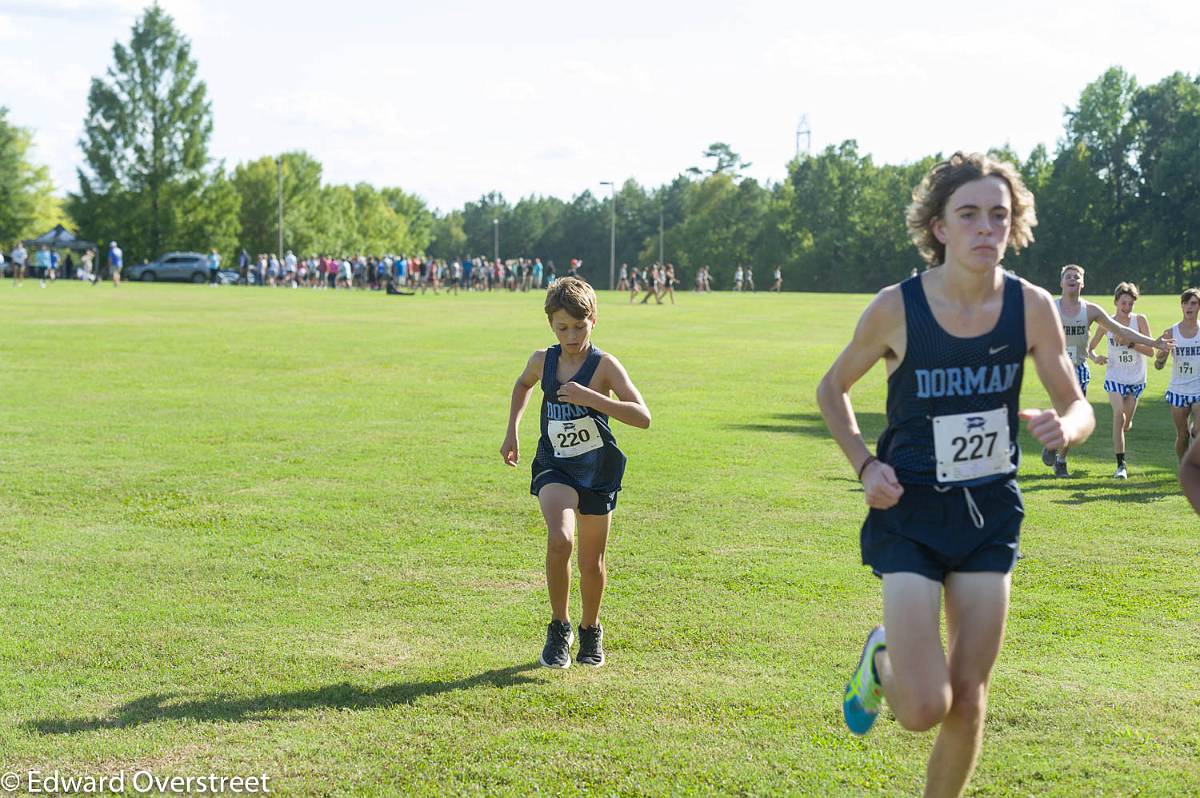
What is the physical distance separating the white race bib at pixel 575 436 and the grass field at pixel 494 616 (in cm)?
108

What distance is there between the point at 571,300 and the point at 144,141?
312 ft

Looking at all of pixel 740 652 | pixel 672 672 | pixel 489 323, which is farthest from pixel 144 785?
pixel 489 323

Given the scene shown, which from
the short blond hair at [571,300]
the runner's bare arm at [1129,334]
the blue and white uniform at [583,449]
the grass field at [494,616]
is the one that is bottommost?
the grass field at [494,616]

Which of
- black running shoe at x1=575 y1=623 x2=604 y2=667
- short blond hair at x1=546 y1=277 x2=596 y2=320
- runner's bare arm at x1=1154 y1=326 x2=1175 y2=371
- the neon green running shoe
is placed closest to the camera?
the neon green running shoe

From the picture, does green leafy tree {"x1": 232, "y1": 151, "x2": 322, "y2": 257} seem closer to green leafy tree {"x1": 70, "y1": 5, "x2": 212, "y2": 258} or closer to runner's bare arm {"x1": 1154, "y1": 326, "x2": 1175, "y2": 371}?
green leafy tree {"x1": 70, "y1": 5, "x2": 212, "y2": 258}

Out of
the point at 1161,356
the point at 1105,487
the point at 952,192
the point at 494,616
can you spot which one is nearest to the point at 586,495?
the point at 494,616

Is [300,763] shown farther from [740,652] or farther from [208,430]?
[208,430]

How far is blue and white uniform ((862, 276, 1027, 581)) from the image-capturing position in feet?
13.4

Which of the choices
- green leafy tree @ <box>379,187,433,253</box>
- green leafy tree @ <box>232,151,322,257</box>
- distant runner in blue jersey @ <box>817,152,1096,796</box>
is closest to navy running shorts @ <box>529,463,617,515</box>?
distant runner in blue jersey @ <box>817,152,1096,796</box>

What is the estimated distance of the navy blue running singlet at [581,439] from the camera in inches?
245

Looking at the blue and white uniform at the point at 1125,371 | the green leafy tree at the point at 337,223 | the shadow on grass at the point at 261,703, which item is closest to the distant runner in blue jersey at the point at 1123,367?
the blue and white uniform at the point at 1125,371

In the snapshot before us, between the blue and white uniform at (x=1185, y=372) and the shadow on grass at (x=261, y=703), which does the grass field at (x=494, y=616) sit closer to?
the shadow on grass at (x=261, y=703)

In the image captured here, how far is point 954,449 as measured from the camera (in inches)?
161

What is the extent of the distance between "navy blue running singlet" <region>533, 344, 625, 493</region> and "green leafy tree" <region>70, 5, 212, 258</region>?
91982 millimetres
